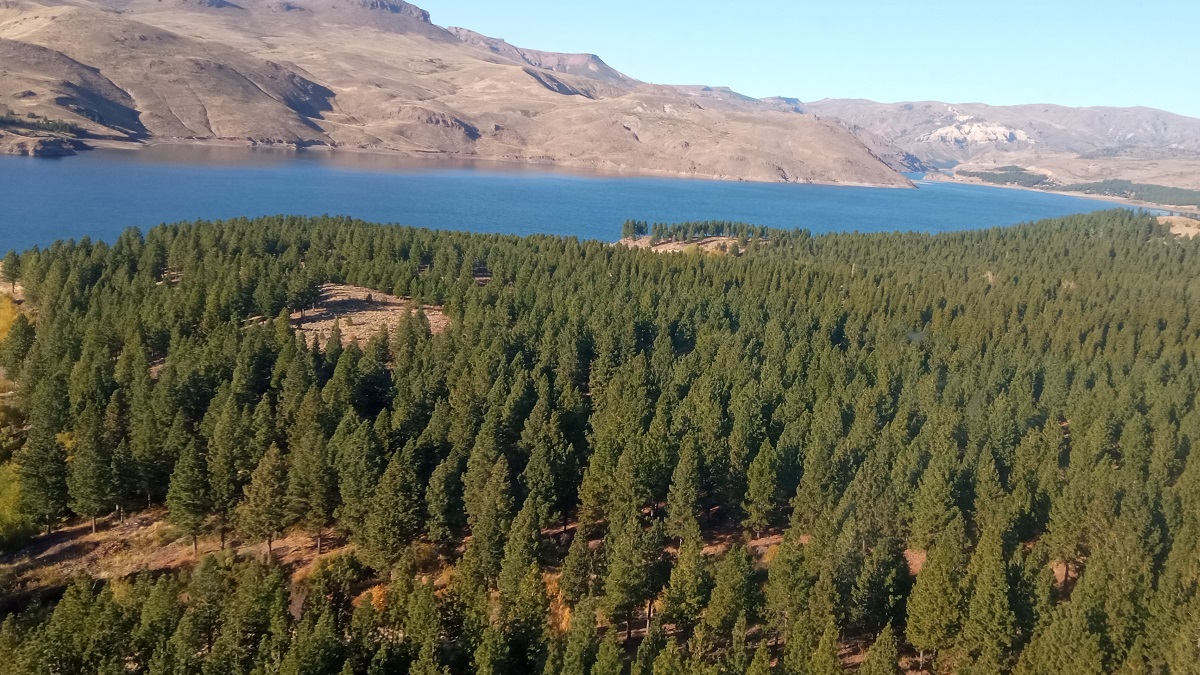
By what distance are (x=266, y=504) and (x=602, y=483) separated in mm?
17569

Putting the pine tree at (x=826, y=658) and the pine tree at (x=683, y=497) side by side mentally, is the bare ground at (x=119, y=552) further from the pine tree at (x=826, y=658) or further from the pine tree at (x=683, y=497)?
the pine tree at (x=826, y=658)

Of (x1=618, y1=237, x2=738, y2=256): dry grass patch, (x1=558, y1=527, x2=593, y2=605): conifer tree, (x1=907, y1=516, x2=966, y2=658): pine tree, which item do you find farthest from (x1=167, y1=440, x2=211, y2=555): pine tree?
(x1=618, y1=237, x2=738, y2=256): dry grass patch

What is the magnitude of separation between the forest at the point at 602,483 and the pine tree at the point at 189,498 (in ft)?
0.61

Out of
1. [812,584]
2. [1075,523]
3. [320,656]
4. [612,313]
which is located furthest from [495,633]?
[612,313]

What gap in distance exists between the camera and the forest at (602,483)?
30281 mm

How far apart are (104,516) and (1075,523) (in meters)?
53.0

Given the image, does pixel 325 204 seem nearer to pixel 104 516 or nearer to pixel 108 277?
pixel 108 277

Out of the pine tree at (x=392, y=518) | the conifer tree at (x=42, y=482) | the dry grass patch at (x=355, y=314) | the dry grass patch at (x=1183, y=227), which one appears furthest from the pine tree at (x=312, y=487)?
the dry grass patch at (x=1183, y=227)

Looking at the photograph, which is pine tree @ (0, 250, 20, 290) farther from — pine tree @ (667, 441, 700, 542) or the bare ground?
pine tree @ (667, 441, 700, 542)

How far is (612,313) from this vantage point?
2985 inches

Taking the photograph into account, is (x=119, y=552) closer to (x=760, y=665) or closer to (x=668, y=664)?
(x=668, y=664)

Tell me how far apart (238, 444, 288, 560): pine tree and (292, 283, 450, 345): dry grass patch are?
2942 centimetres

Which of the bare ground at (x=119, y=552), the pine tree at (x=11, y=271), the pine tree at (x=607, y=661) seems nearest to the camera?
the pine tree at (x=607, y=661)

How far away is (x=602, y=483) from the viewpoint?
42.2 m
